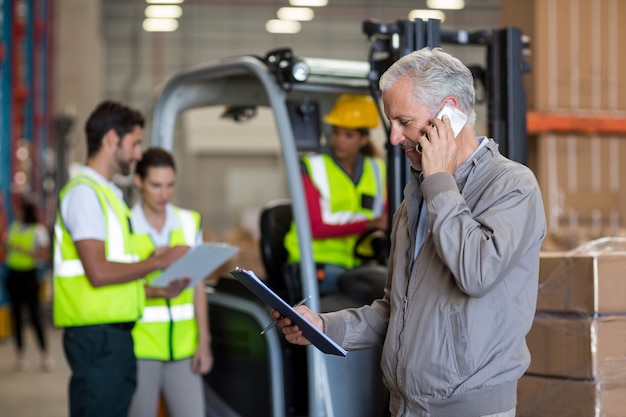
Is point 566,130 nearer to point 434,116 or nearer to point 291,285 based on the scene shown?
point 291,285

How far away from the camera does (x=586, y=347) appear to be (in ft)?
10.4

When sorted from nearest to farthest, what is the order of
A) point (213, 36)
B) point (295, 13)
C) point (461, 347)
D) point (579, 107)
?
point (461, 347), point (579, 107), point (295, 13), point (213, 36)

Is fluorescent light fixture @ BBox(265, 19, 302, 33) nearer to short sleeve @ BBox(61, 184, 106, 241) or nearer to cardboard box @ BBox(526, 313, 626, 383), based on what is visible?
short sleeve @ BBox(61, 184, 106, 241)

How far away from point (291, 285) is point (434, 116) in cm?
249

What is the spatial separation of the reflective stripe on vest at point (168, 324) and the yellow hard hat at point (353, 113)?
864 millimetres

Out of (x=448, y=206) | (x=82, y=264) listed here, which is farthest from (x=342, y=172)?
(x=448, y=206)

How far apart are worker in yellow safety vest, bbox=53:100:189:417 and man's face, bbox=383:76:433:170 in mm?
1674

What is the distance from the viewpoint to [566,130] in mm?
7539

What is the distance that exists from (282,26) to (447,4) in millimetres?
4024

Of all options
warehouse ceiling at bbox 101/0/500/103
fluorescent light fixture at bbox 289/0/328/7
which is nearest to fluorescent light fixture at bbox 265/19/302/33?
warehouse ceiling at bbox 101/0/500/103

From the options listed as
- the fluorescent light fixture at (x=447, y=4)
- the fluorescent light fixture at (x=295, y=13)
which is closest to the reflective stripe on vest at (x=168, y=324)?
the fluorescent light fixture at (x=447, y=4)

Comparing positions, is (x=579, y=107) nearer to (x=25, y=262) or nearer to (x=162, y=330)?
(x=162, y=330)

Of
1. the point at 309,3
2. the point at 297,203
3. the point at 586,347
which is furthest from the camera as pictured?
the point at 309,3

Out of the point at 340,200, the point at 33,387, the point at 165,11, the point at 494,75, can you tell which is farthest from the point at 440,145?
the point at 165,11
